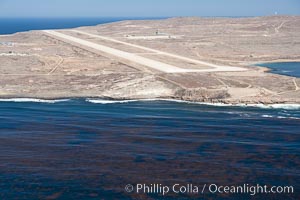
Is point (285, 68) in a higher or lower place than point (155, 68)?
lower

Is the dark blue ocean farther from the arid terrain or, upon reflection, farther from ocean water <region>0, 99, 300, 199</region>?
the arid terrain

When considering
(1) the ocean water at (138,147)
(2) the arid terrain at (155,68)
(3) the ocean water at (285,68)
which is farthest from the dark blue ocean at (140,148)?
(3) the ocean water at (285,68)

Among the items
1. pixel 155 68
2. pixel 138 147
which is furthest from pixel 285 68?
pixel 138 147

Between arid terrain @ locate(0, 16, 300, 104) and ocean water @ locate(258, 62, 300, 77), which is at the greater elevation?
arid terrain @ locate(0, 16, 300, 104)

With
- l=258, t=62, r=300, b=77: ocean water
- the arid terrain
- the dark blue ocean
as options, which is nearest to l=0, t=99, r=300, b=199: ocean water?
the dark blue ocean

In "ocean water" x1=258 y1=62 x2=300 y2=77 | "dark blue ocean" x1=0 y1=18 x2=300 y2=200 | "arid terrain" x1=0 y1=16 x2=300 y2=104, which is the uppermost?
"arid terrain" x1=0 y1=16 x2=300 y2=104

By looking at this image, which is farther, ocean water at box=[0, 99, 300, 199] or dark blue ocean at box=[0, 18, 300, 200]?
ocean water at box=[0, 99, 300, 199]

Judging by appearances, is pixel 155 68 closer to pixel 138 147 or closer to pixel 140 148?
pixel 138 147
